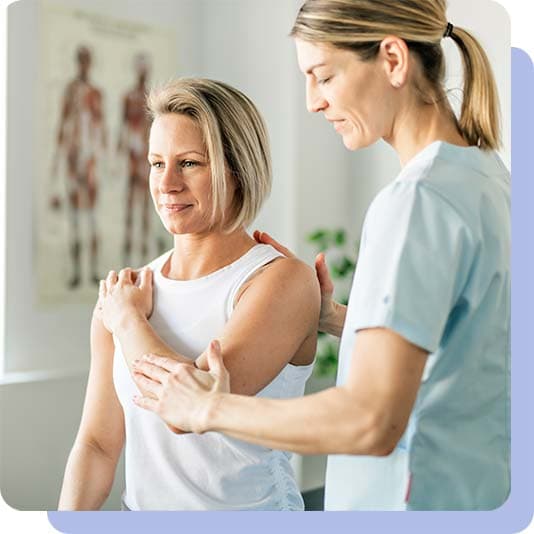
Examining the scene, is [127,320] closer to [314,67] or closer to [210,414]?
[210,414]

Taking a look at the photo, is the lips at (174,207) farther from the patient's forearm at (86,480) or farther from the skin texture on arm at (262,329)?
the patient's forearm at (86,480)

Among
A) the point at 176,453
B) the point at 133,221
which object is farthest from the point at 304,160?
the point at 176,453

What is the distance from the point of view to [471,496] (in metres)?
0.98

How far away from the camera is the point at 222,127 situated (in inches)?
41.3

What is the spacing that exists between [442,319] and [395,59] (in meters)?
0.29

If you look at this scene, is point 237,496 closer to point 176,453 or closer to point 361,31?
point 176,453

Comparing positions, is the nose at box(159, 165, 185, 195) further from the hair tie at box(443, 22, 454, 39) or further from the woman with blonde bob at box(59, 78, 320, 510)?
the hair tie at box(443, 22, 454, 39)

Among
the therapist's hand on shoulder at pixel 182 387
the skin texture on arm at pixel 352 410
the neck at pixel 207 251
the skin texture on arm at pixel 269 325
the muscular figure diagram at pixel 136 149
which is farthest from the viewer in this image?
the muscular figure diagram at pixel 136 149

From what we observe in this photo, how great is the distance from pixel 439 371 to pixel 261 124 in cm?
40

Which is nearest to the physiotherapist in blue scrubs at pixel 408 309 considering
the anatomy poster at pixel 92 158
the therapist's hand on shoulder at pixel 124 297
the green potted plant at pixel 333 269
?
the therapist's hand on shoulder at pixel 124 297

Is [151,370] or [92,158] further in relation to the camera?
[92,158]

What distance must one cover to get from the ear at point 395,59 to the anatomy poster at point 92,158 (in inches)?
27.9

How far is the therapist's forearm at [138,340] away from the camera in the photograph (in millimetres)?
997

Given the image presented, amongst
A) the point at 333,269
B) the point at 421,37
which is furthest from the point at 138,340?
the point at 333,269
